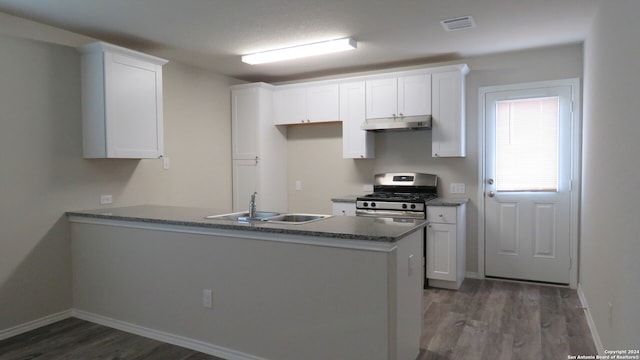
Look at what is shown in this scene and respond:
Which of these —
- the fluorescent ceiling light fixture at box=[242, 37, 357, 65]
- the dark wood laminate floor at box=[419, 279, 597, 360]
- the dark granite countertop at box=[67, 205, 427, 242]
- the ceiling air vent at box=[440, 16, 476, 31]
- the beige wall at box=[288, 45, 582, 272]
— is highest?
the ceiling air vent at box=[440, 16, 476, 31]

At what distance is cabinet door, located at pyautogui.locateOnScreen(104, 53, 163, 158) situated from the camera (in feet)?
12.0

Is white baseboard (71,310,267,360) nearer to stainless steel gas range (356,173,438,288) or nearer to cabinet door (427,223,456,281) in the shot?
stainless steel gas range (356,173,438,288)

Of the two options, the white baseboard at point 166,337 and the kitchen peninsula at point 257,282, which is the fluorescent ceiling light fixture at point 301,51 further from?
the white baseboard at point 166,337

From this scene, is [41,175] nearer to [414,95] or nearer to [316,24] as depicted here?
[316,24]

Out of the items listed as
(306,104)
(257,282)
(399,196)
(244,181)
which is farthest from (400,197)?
(257,282)

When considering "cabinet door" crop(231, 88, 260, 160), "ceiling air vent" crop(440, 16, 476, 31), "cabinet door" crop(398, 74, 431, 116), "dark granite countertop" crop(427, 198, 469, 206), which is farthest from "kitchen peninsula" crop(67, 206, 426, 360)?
"cabinet door" crop(398, 74, 431, 116)

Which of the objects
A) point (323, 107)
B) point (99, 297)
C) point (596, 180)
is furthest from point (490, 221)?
point (99, 297)

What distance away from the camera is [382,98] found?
15.9ft

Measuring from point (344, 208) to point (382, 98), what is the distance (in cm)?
134

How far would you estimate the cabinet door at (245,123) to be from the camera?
5.34 m

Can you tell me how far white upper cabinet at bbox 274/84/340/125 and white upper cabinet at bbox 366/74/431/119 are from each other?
0.47 metres

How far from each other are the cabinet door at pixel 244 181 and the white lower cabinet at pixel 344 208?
109 cm

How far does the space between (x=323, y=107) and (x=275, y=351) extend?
325cm

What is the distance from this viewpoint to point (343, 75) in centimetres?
540
